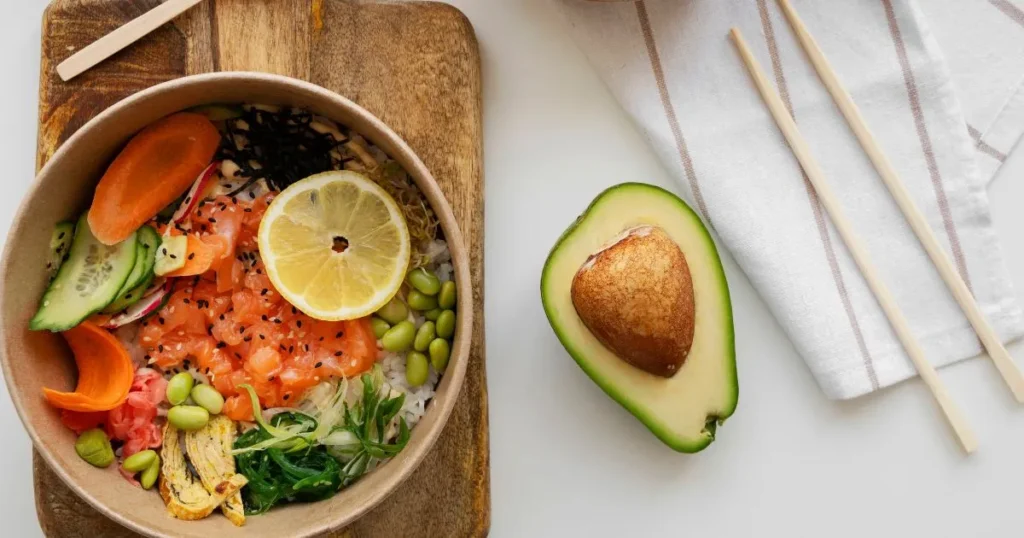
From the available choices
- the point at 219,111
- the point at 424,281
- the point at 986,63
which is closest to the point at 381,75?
the point at 219,111

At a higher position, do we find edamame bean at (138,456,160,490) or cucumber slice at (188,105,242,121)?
cucumber slice at (188,105,242,121)

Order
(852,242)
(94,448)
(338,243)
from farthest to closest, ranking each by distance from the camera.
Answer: (852,242) < (338,243) < (94,448)

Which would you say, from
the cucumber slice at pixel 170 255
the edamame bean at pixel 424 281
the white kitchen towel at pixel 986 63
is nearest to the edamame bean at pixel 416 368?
the edamame bean at pixel 424 281

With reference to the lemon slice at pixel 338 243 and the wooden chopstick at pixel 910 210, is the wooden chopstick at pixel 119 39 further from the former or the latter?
the wooden chopstick at pixel 910 210

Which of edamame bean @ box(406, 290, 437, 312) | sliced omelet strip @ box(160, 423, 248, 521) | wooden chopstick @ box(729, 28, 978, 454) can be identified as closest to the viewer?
sliced omelet strip @ box(160, 423, 248, 521)

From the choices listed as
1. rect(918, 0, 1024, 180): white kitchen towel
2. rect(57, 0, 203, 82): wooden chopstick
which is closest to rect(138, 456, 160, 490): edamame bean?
rect(57, 0, 203, 82): wooden chopstick

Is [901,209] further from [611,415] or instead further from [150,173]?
[150,173]

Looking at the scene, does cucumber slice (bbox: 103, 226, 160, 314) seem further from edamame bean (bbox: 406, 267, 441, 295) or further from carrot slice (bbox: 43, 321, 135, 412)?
edamame bean (bbox: 406, 267, 441, 295)
